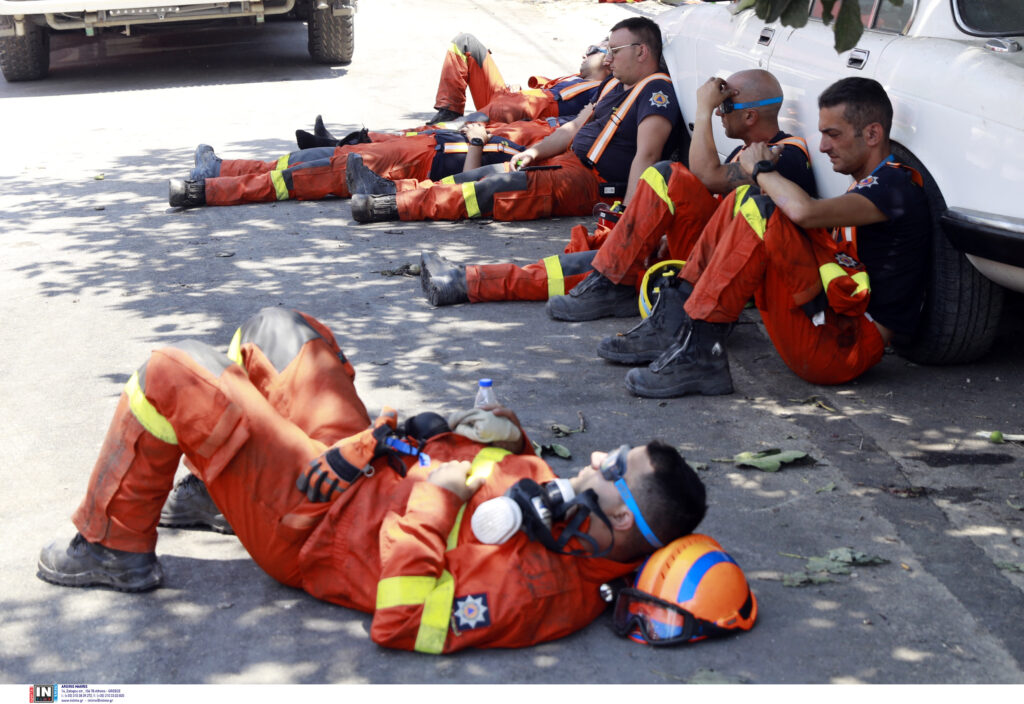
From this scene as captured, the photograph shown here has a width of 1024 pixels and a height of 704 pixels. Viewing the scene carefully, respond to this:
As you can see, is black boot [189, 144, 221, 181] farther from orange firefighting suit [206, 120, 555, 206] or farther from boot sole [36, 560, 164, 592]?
boot sole [36, 560, 164, 592]

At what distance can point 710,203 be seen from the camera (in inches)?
205

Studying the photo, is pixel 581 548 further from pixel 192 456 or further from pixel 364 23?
pixel 364 23

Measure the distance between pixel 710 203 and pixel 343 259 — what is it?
2.29 meters

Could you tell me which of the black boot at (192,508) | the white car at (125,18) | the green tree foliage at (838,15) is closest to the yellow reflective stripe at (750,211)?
the green tree foliage at (838,15)

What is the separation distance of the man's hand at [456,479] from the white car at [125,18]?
9392 mm

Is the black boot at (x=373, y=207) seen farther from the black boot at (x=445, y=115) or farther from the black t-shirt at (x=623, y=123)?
the black boot at (x=445, y=115)

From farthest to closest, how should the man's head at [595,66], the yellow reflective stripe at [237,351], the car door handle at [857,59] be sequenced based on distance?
the man's head at [595,66] → the car door handle at [857,59] → the yellow reflective stripe at [237,351]

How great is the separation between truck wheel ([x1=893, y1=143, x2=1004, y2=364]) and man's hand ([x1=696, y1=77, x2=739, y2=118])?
32.6 inches

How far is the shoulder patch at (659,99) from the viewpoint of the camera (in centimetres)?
619

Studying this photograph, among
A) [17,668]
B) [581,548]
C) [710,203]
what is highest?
[710,203]

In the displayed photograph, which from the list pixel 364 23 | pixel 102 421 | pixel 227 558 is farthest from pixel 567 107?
pixel 364 23

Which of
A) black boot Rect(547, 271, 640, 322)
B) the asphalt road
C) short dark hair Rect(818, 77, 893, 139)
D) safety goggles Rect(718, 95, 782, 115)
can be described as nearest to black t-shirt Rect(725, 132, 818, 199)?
safety goggles Rect(718, 95, 782, 115)

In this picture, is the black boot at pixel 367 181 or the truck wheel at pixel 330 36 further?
the truck wheel at pixel 330 36

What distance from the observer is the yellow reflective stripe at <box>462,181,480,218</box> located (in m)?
7.02
